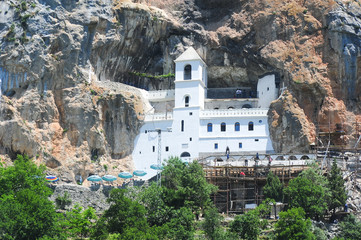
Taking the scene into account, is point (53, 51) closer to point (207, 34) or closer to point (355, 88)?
point (207, 34)

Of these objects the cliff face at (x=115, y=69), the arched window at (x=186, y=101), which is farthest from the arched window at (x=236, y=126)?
the arched window at (x=186, y=101)

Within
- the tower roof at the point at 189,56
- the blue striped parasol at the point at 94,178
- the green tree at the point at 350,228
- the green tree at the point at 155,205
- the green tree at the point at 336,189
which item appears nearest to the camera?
the green tree at the point at 350,228

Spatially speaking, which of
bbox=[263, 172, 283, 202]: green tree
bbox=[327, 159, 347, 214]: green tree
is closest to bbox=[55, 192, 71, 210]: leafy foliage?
bbox=[263, 172, 283, 202]: green tree

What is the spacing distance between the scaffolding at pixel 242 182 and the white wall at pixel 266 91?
36.7 feet

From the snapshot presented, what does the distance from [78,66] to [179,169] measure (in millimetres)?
17979

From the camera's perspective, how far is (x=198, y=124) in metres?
67.1

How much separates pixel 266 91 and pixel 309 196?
763 inches

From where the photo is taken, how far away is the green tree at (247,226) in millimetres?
48625

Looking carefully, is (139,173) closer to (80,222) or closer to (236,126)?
(236,126)

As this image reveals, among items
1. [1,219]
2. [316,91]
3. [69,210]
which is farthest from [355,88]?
[1,219]

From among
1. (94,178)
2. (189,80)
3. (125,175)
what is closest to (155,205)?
(125,175)

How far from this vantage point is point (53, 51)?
214ft

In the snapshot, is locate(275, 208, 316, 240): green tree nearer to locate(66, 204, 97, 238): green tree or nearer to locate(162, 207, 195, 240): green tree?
locate(162, 207, 195, 240): green tree

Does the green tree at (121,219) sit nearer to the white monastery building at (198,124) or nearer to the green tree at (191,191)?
the green tree at (191,191)
